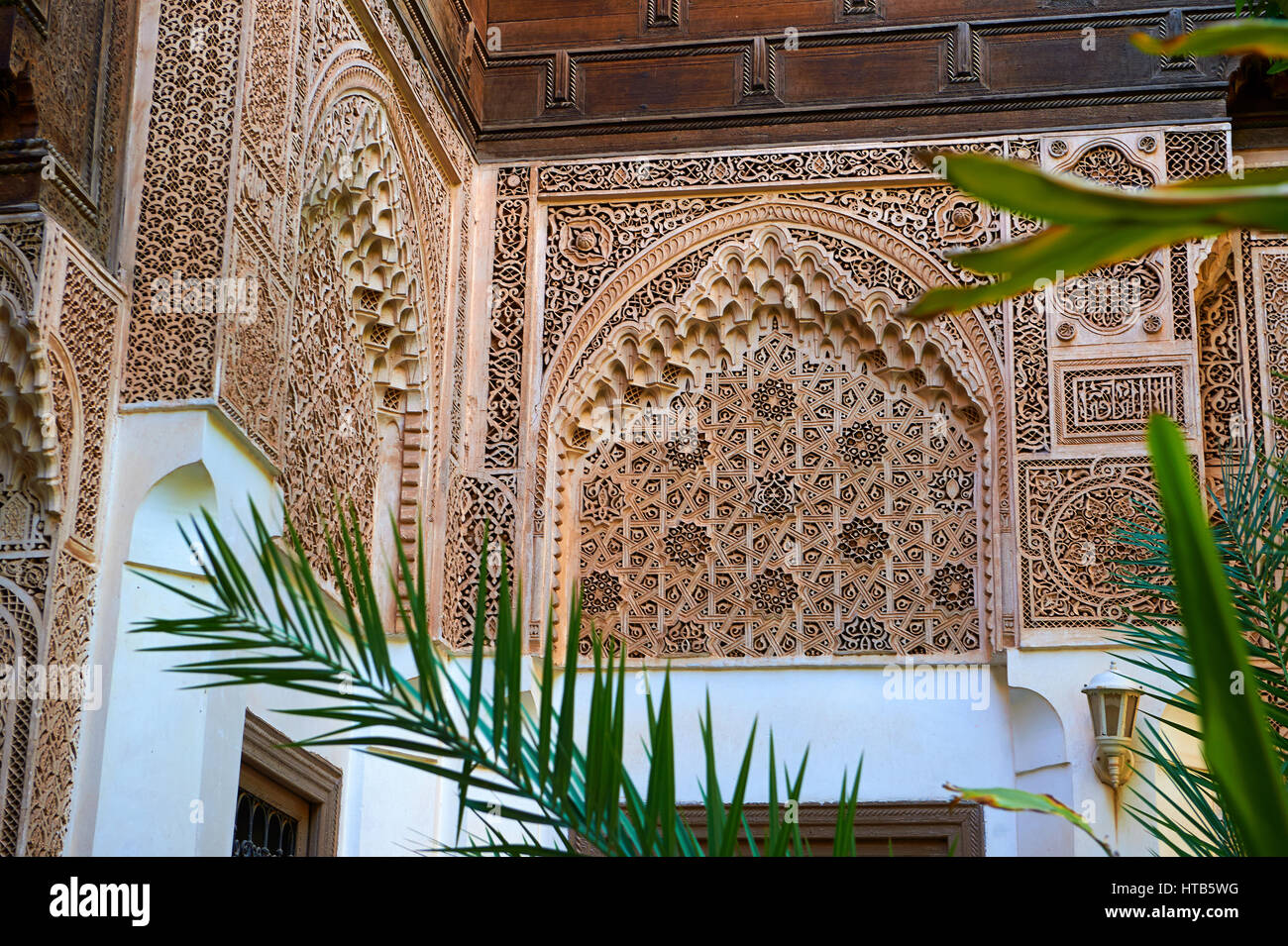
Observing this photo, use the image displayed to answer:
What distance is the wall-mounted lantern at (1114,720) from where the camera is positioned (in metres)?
5.02

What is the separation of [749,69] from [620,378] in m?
1.25

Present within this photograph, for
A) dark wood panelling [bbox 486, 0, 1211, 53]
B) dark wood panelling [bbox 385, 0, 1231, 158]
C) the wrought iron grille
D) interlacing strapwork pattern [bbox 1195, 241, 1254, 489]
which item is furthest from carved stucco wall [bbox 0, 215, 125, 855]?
interlacing strapwork pattern [bbox 1195, 241, 1254, 489]

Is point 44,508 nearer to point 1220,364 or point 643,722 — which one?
point 643,722

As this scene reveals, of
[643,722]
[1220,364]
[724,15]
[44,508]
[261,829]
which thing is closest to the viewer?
[44,508]

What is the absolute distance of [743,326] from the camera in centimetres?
602

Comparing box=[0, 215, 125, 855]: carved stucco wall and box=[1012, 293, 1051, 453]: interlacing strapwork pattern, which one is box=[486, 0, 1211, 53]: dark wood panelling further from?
box=[0, 215, 125, 855]: carved stucco wall

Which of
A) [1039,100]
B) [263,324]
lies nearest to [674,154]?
[1039,100]

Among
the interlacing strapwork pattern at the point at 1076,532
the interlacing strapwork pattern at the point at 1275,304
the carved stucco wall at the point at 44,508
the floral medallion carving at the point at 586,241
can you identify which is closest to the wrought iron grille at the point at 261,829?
the carved stucco wall at the point at 44,508

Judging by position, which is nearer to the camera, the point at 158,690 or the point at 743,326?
the point at 158,690

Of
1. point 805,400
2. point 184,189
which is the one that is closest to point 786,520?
point 805,400

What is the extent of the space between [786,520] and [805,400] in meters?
0.46

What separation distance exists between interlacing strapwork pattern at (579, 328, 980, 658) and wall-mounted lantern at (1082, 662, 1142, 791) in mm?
582

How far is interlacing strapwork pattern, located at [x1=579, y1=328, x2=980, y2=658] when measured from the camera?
5.62 meters
